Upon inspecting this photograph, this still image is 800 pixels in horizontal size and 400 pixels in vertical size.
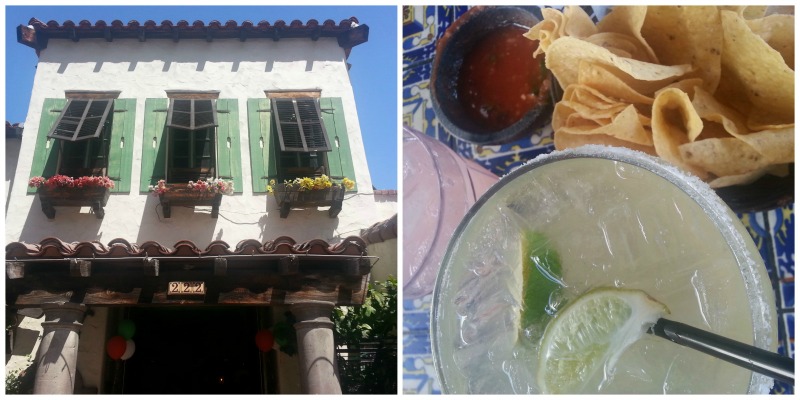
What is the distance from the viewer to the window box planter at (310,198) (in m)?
3.09

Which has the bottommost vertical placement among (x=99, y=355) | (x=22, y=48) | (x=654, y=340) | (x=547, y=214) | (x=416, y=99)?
(x=99, y=355)

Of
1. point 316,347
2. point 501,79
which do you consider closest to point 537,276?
point 501,79

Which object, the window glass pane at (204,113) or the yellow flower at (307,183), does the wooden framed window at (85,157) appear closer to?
the window glass pane at (204,113)

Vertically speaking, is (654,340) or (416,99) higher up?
(416,99)

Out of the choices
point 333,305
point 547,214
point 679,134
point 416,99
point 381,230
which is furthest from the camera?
point 381,230

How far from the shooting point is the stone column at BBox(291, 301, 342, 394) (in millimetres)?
2678

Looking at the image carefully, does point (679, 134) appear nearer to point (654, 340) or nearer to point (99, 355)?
point (654, 340)

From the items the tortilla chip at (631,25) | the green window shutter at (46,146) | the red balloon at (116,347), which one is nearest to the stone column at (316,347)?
the red balloon at (116,347)

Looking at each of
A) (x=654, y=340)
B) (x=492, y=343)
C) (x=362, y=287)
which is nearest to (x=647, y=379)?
(x=654, y=340)

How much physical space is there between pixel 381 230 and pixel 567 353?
72.7 inches

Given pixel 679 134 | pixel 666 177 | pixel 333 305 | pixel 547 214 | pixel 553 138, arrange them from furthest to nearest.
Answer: pixel 333 305 < pixel 553 138 < pixel 679 134 < pixel 547 214 < pixel 666 177

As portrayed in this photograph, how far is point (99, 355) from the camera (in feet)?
9.71

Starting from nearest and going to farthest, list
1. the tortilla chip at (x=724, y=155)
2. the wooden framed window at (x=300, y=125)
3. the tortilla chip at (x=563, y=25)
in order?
the tortilla chip at (x=724, y=155)
the tortilla chip at (x=563, y=25)
the wooden framed window at (x=300, y=125)

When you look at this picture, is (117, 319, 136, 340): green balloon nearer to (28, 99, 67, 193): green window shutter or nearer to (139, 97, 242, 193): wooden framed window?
(139, 97, 242, 193): wooden framed window
